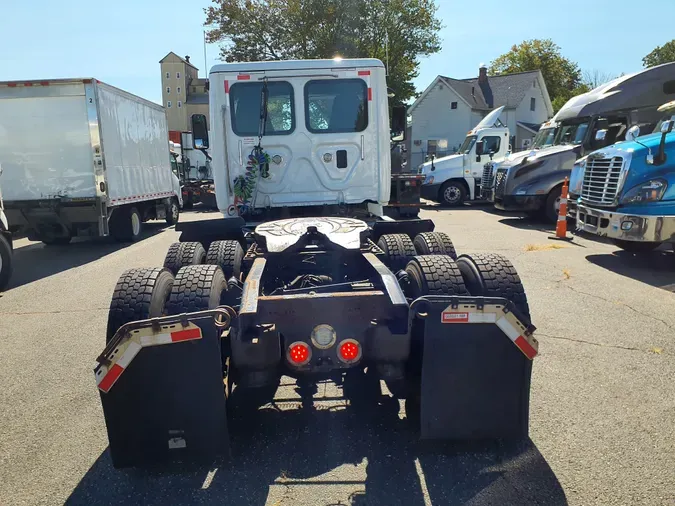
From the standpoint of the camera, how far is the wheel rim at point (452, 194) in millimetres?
19984

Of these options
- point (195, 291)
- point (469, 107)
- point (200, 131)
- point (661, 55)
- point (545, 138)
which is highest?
point (661, 55)

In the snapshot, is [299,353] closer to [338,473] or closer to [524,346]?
[338,473]

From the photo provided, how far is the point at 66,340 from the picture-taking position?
5555mm

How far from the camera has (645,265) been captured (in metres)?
8.43

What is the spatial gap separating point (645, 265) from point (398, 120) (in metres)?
4.76

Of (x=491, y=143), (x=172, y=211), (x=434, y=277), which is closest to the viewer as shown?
(x=434, y=277)

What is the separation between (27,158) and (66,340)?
6915mm

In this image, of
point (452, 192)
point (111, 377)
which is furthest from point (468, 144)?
point (111, 377)

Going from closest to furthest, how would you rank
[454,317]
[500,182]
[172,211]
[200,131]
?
1. [454,317]
2. [200,131]
3. [500,182]
4. [172,211]

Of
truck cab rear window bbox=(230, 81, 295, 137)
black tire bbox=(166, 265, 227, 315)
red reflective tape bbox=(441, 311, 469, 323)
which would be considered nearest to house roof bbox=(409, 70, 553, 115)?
truck cab rear window bbox=(230, 81, 295, 137)

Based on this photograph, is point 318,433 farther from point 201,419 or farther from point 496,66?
point 496,66

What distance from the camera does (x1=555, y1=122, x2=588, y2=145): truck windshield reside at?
13.2 m

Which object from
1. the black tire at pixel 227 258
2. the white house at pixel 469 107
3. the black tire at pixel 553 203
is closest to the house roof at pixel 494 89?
the white house at pixel 469 107

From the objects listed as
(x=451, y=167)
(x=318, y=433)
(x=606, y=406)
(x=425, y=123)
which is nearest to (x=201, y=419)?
(x=318, y=433)
